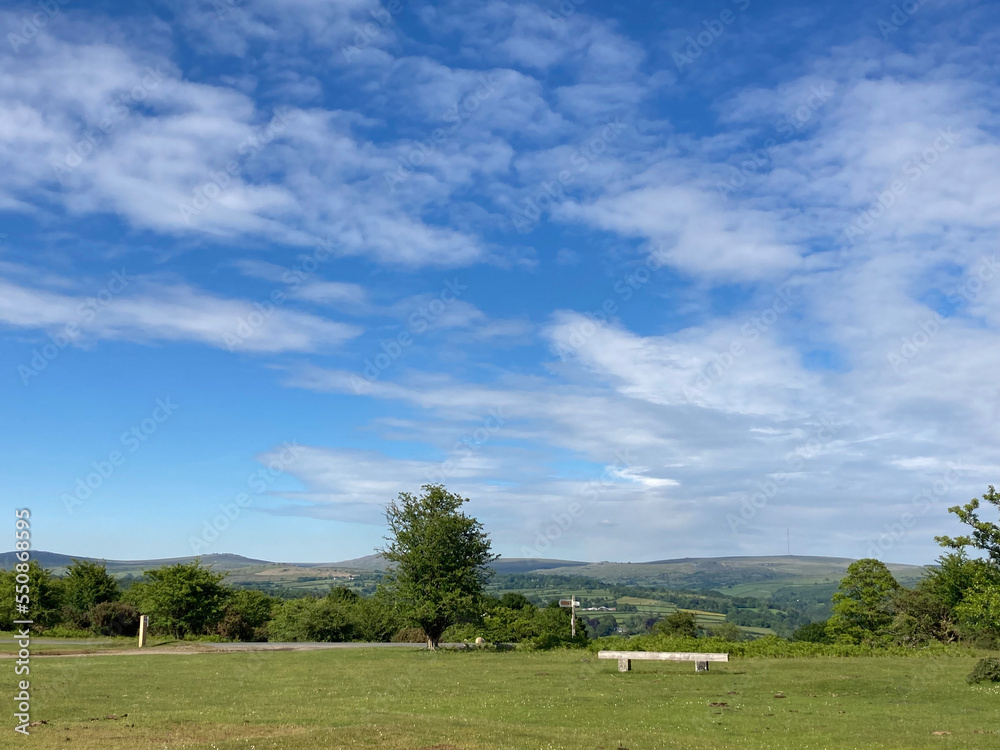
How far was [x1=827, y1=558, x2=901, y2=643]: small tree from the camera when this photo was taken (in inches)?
2260

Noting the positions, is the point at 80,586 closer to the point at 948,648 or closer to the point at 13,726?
the point at 13,726

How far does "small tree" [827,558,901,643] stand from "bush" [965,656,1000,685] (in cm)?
3528

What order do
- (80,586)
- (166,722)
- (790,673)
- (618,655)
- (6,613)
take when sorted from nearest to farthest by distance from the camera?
1. (166,722)
2. (790,673)
3. (618,655)
4. (6,613)
5. (80,586)

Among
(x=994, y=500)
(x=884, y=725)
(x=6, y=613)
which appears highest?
(x=994, y=500)

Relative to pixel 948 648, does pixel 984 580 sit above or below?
above

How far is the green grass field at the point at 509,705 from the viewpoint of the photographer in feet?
48.6

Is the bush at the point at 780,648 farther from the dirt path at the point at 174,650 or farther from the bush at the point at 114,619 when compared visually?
the bush at the point at 114,619

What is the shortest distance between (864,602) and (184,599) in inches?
2188

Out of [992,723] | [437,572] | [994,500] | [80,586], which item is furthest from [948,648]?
[80,586]

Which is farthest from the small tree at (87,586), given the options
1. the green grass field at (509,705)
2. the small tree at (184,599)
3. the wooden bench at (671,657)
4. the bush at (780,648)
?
the wooden bench at (671,657)

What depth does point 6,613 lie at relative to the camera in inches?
2311

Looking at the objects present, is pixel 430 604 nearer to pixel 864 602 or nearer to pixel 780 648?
pixel 780 648

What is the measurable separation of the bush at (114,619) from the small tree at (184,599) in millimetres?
2286

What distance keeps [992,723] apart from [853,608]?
46721mm
